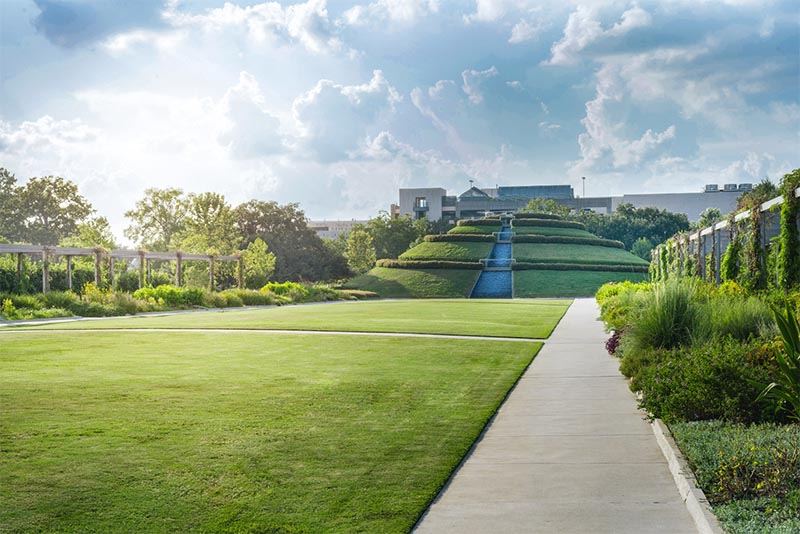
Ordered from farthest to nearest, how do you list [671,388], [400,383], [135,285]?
[135,285] → [400,383] → [671,388]

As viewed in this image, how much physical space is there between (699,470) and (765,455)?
0.45m

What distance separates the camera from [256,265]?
5581cm

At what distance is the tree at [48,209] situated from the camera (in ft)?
276

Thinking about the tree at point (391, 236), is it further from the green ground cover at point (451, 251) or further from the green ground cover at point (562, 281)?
the green ground cover at point (562, 281)

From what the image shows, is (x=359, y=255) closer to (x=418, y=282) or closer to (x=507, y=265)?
(x=507, y=265)

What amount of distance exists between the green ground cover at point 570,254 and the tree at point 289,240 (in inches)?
672

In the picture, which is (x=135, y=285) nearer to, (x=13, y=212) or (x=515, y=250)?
(x=515, y=250)

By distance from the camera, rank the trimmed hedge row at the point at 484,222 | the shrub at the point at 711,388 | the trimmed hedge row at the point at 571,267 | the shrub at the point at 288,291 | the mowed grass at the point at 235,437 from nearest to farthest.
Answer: the mowed grass at the point at 235,437 → the shrub at the point at 711,388 → the shrub at the point at 288,291 → the trimmed hedge row at the point at 571,267 → the trimmed hedge row at the point at 484,222

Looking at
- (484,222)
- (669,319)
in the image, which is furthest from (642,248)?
(669,319)

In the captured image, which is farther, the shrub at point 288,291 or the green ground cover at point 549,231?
the green ground cover at point 549,231

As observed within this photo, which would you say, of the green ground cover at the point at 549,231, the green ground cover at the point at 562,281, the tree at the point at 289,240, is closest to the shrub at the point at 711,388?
the green ground cover at the point at 562,281

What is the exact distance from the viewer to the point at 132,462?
6645 millimetres

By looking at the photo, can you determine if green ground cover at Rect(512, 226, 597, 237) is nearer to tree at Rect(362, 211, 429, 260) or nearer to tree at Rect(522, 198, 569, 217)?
tree at Rect(362, 211, 429, 260)

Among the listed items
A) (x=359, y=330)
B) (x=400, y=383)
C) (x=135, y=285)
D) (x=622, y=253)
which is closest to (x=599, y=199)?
(x=622, y=253)
